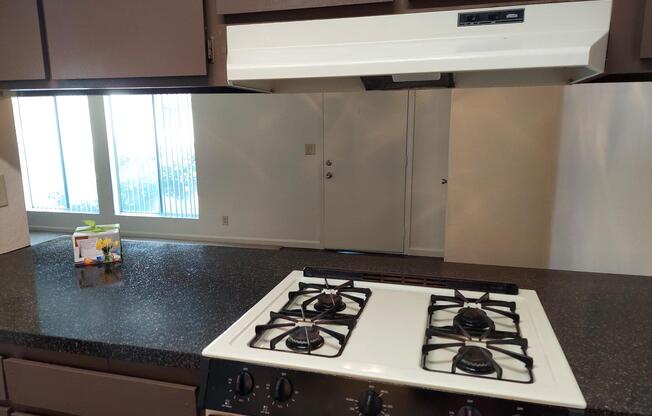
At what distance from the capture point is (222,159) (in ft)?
15.7

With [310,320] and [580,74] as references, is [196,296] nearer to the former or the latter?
[310,320]

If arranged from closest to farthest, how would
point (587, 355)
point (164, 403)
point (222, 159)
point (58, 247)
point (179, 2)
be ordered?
point (587, 355) < point (164, 403) < point (179, 2) < point (58, 247) < point (222, 159)

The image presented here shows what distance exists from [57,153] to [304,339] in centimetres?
577

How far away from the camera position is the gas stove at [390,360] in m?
0.77

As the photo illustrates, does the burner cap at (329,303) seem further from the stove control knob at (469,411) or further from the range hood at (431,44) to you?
the range hood at (431,44)

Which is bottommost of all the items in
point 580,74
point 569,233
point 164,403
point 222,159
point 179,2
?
point 164,403

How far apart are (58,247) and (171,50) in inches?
44.3

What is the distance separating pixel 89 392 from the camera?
1.04m

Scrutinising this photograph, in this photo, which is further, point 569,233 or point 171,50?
point 569,233

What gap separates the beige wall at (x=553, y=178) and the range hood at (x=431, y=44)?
104 cm

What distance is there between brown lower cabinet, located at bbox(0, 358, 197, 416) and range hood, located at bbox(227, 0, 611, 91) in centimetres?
78

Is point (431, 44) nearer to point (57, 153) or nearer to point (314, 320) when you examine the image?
point (314, 320)

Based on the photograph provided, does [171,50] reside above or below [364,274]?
above

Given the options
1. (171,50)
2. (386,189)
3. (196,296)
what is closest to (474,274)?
(196,296)
